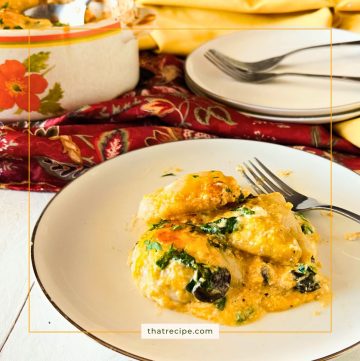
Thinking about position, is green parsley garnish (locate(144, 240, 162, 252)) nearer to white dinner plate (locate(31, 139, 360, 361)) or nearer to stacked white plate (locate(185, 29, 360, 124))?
white dinner plate (locate(31, 139, 360, 361))

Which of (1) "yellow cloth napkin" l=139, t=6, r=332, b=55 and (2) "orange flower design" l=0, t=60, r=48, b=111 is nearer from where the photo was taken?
(2) "orange flower design" l=0, t=60, r=48, b=111

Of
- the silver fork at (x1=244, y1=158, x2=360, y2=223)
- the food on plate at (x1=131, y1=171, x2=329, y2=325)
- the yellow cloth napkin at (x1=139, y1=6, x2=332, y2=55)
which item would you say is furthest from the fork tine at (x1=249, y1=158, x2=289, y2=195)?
the yellow cloth napkin at (x1=139, y1=6, x2=332, y2=55)

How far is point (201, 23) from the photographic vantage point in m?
1.49

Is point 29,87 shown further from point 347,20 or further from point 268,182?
point 347,20

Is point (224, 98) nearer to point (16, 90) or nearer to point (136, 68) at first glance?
point (136, 68)

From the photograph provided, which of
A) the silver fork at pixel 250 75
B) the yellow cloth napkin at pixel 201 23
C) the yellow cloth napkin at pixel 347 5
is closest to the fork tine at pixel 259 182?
the silver fork at pixel 250 75

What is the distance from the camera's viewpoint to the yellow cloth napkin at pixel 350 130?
1098 mm

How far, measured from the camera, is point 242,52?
1.43 metres

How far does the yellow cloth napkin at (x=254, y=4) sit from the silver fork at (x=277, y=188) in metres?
0.59

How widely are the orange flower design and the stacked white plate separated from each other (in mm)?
336

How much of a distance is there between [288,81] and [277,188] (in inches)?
16.6

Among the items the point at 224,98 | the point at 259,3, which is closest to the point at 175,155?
the point at 224,98

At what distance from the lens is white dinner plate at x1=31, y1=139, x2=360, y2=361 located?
638 mm

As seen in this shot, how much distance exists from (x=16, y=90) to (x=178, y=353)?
0.67 metres
